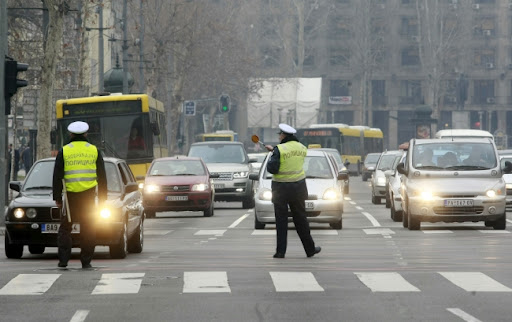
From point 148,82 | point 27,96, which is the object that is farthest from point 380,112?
point 27,96

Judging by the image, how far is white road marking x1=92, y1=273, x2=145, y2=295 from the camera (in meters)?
14.3

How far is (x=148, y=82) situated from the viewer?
261 feet

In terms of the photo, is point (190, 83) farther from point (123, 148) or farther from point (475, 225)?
point (475, 225)

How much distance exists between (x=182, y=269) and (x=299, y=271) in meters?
1.36

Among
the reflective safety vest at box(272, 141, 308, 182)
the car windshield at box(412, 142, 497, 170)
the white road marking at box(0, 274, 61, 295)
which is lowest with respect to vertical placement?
the white road marking at box(0, 274, 61, 295)

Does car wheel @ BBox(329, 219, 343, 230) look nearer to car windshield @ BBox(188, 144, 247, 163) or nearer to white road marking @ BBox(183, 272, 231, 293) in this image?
white road marking @ BBox(183, 272, 231, 293)

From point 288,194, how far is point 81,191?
10.2 feet

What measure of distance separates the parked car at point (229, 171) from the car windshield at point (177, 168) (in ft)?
12.9

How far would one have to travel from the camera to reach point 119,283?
1526 centimetres

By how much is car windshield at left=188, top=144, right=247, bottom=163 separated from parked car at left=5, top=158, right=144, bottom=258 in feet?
75.2

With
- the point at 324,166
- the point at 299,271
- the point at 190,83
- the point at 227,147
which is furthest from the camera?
the point at 190,83

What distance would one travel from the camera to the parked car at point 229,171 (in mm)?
42094

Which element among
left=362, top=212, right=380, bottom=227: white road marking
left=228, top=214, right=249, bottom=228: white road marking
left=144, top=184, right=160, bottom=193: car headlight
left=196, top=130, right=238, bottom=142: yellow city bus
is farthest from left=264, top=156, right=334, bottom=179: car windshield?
left=196, top=130, right=238, bottom=142: yellow city bus

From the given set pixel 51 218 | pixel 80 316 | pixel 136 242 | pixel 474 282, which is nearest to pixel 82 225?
pixel 51 218
